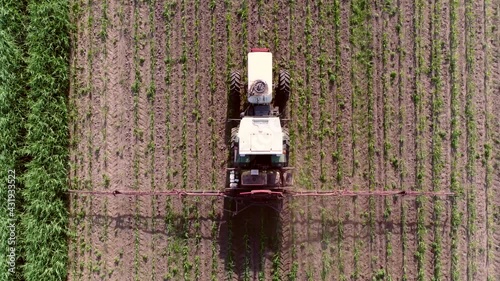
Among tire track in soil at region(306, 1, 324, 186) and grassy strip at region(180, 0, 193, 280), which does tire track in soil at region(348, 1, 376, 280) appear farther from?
grassy strip at region(180, 0, 193, 280)

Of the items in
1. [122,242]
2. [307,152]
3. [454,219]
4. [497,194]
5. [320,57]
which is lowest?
[122,242]

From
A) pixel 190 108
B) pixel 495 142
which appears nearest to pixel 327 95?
pixel 190 108

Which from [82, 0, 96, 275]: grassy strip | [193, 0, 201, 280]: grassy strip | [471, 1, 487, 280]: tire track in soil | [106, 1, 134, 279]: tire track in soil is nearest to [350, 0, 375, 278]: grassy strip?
[471, 1, 487, 280]: tire track in soil

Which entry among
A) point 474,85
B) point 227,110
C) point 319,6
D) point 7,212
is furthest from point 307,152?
point 7,212

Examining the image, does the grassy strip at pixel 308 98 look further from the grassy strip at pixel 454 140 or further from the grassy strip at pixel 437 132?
the grassy strip at pixel 454 140

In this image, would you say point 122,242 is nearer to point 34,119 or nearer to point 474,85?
point 34,119

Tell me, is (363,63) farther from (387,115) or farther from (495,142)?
(495,142)
